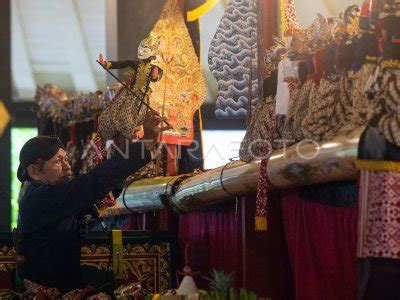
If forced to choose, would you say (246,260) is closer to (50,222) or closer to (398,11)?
(50,222)

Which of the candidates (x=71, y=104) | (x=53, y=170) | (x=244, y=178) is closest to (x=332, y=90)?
(x=244, y=178)

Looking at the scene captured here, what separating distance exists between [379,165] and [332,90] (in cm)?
62

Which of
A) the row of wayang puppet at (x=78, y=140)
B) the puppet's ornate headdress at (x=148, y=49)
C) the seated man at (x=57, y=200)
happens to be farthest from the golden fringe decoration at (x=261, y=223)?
the row of wayang puppet at (x=78, y=140)

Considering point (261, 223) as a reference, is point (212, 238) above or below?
below

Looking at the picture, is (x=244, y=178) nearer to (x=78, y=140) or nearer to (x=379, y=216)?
(x=379, y=216)

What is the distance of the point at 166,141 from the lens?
7168 millimetres

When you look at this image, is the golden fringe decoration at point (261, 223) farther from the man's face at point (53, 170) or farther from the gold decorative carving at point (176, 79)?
the gold decorative carving at point (176, 79)

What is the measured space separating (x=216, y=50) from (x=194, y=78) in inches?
54.9

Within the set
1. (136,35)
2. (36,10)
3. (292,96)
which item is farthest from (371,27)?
(36,10)

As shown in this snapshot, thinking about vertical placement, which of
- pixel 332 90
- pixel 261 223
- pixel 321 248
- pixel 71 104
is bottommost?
pixel 321 248

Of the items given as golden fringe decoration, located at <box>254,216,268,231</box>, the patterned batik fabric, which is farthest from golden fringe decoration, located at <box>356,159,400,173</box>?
golden fringe decoration, located at <box>254,216,268,231</box>

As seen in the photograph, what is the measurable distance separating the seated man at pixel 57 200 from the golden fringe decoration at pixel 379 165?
137 cm

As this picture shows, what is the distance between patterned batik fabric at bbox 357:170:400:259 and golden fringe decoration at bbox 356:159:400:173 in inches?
0.5

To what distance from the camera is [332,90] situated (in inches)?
169
